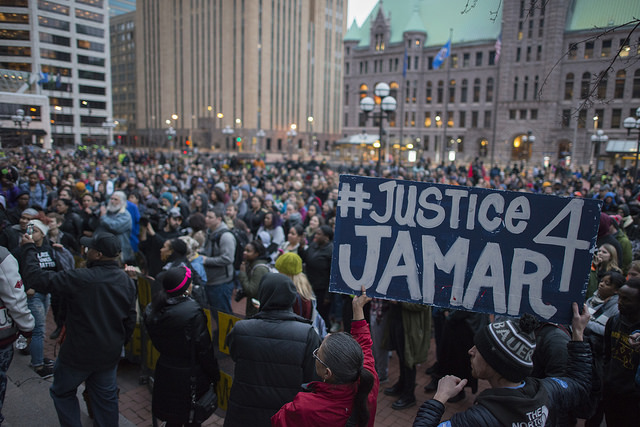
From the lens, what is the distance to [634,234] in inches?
341

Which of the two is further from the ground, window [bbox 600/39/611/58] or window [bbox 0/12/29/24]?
window [bbox 600/39/611/58]

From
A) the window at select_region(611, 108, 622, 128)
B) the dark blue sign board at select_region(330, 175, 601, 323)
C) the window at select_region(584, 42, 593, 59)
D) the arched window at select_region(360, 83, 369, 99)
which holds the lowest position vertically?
the dark blue sign board at select_region(330, 175, 601, 323)

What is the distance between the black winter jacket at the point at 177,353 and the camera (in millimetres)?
3402

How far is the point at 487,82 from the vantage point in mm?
59531

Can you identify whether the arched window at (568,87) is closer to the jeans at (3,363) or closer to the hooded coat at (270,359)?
the hooded coat at (270,359)

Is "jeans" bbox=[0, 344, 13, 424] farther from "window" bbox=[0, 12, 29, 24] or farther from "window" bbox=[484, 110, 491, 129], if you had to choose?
"window" bbox=[484, 110, 491, 129]

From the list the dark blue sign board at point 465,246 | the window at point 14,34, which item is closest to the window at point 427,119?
the window at point 14,34

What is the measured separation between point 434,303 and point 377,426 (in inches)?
93.0

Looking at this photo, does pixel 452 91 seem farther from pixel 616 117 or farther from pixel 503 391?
pixel 503 391

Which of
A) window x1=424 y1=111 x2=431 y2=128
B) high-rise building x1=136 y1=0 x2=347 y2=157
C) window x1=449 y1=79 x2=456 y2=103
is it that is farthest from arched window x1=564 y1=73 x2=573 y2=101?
high-rise building x1=136 y1=0 x2=347 y2=157

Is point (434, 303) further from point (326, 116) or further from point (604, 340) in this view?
point (326, 116)

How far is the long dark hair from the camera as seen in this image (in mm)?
2213

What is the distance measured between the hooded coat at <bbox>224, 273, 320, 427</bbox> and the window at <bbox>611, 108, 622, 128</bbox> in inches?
2401

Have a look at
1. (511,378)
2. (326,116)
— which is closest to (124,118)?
(326,116)
